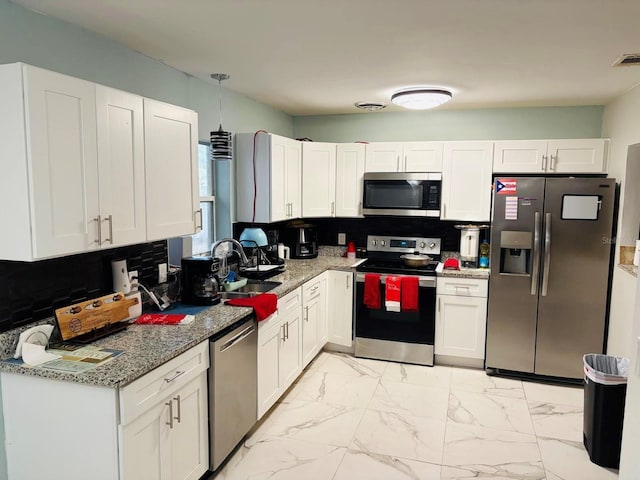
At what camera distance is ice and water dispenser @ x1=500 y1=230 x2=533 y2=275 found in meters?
3.80

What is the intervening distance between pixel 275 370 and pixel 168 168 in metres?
1.55

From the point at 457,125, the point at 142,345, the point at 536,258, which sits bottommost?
the point at 142,345

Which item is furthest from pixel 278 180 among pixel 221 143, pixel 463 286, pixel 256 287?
pixel 463 286

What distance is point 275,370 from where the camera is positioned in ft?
10.6

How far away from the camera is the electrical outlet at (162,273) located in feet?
9.68

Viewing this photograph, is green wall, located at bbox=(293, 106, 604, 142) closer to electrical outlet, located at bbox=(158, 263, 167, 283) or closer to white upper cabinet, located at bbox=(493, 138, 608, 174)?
white upper cabinet, located at bbox=(493, 138, 608, 174)

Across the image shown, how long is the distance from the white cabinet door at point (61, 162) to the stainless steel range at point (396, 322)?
267 centimetres

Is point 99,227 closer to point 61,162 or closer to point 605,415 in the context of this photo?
point 61,162

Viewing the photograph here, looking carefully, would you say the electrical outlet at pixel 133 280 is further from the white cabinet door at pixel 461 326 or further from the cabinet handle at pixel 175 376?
the white cabinet door at pixel 461 326

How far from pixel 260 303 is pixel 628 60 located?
8.55ft

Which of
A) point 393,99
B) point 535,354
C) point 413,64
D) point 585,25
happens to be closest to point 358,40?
point 413,64

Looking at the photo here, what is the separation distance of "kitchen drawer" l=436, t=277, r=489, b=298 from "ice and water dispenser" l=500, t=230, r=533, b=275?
0.21m

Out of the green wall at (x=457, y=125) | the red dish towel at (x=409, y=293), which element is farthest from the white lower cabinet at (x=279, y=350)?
the green wall at (x=457, y=125)

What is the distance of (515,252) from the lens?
3.90 meters
